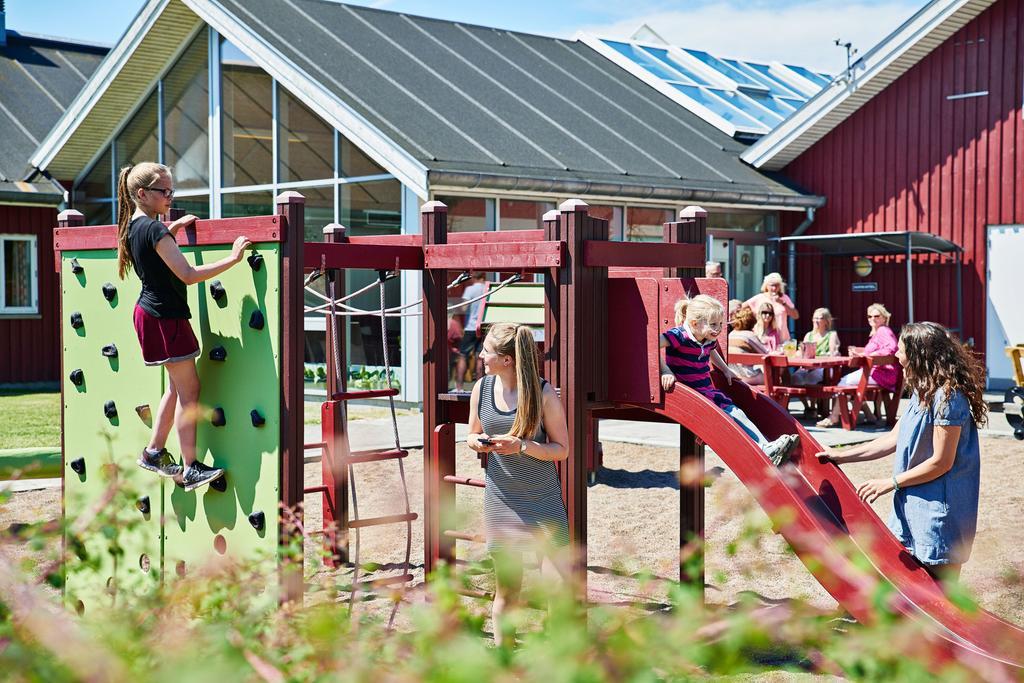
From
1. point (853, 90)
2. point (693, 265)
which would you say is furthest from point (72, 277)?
point (853, 90)

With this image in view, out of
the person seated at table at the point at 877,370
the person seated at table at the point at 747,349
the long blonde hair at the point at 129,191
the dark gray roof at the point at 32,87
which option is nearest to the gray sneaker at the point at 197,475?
the long blonde hair at the point at 129,191

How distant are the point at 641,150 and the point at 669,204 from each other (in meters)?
1.04

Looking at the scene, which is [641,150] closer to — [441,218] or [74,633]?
[441,218]

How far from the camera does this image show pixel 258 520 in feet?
17.6

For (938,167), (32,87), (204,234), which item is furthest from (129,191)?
(32,87)

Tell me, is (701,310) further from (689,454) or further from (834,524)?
(834,524)

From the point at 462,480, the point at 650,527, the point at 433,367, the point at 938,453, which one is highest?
the point at 433,367

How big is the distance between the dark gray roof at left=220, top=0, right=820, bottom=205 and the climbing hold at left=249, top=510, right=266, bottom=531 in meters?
9.07

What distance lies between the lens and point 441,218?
644cm

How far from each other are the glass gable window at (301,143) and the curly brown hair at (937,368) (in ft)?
37.8

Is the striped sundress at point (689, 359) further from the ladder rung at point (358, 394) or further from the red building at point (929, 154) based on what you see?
the red building at point (929, 154)

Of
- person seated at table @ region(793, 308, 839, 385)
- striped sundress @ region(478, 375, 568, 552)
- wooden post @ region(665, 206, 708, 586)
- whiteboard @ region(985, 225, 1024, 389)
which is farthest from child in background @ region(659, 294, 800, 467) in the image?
whiteboard @ region(985, 225, 1024, 389)

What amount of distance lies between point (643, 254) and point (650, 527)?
2709 millimetres

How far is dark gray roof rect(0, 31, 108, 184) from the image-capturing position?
64.3 ft
